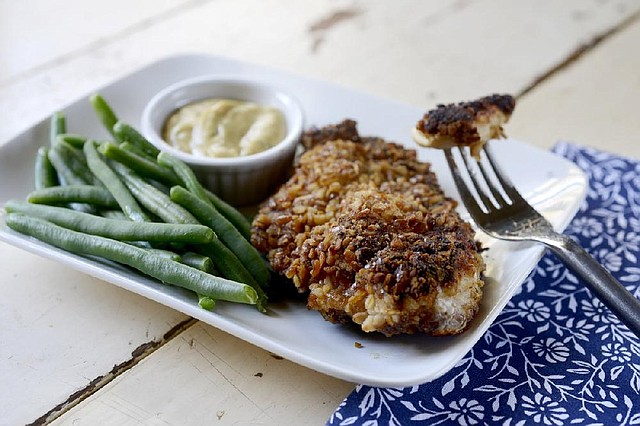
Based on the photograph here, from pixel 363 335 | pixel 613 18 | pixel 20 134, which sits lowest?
pixel 613 18

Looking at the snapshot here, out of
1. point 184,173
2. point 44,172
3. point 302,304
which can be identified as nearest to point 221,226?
point 184,173

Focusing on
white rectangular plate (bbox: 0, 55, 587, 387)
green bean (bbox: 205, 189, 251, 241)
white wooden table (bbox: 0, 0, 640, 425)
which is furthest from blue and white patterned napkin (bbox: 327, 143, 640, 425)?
green bean (bbox: 205, 189, 251, 241)

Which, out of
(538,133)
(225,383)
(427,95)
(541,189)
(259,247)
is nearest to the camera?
(225,383)

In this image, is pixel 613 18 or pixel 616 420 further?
pixel 613 18

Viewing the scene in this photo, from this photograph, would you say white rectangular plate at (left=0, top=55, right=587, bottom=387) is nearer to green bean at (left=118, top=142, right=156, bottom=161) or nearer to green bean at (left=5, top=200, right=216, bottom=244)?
green bean at (left=5, top=200, right=216, bottom=244)

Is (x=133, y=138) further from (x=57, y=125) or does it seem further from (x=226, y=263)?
(x=226, y=263)

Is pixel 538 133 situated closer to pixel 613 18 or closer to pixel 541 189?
pixel 541 189

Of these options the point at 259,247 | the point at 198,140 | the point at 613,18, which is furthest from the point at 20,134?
the point at 613,18
